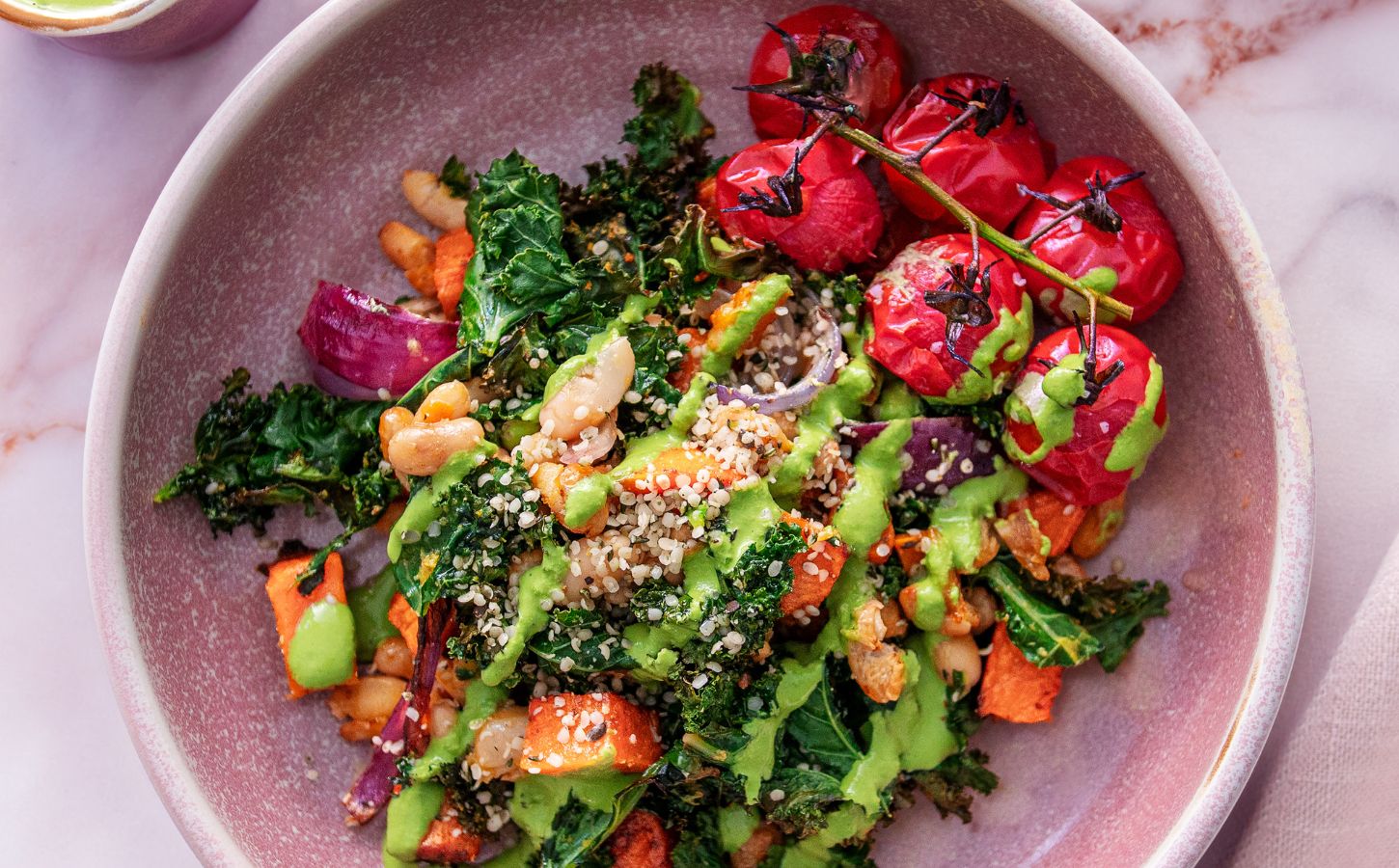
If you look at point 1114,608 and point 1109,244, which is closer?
point 1109,244

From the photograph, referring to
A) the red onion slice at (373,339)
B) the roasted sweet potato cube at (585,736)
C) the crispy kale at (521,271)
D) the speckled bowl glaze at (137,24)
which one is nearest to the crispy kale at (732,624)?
the roasted sweet potato cube at (585,736)

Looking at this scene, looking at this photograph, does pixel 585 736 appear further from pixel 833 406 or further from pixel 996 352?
pixel 996 352

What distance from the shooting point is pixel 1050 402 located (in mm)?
2016

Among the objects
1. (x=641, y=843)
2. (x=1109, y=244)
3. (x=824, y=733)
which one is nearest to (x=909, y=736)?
(x=824, y=733)

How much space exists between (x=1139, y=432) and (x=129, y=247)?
84.4 inches

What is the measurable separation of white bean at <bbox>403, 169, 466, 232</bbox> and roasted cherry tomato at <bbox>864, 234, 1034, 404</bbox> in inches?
34.3

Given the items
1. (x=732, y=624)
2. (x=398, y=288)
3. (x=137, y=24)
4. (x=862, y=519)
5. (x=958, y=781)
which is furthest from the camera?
(x=398, y=288)

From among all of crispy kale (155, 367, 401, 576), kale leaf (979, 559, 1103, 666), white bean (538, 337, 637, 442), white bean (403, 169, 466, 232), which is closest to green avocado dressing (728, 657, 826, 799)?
kale leaf (979, 559, 1103, 666)

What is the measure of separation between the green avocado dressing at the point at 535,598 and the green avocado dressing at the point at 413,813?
0.37 m

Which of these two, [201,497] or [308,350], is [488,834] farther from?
[308,350]

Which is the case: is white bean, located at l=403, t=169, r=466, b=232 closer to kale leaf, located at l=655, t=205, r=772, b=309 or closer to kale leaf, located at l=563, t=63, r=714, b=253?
kale leaf, located at l=563, t=63, r=714, b=253

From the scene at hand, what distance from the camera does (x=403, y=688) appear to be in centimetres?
222

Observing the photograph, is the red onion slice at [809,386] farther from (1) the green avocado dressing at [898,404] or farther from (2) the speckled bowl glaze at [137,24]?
(2) the speckled bowl glaze at [137,24]

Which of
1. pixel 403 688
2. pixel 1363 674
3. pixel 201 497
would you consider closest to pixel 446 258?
pixel 201 497
